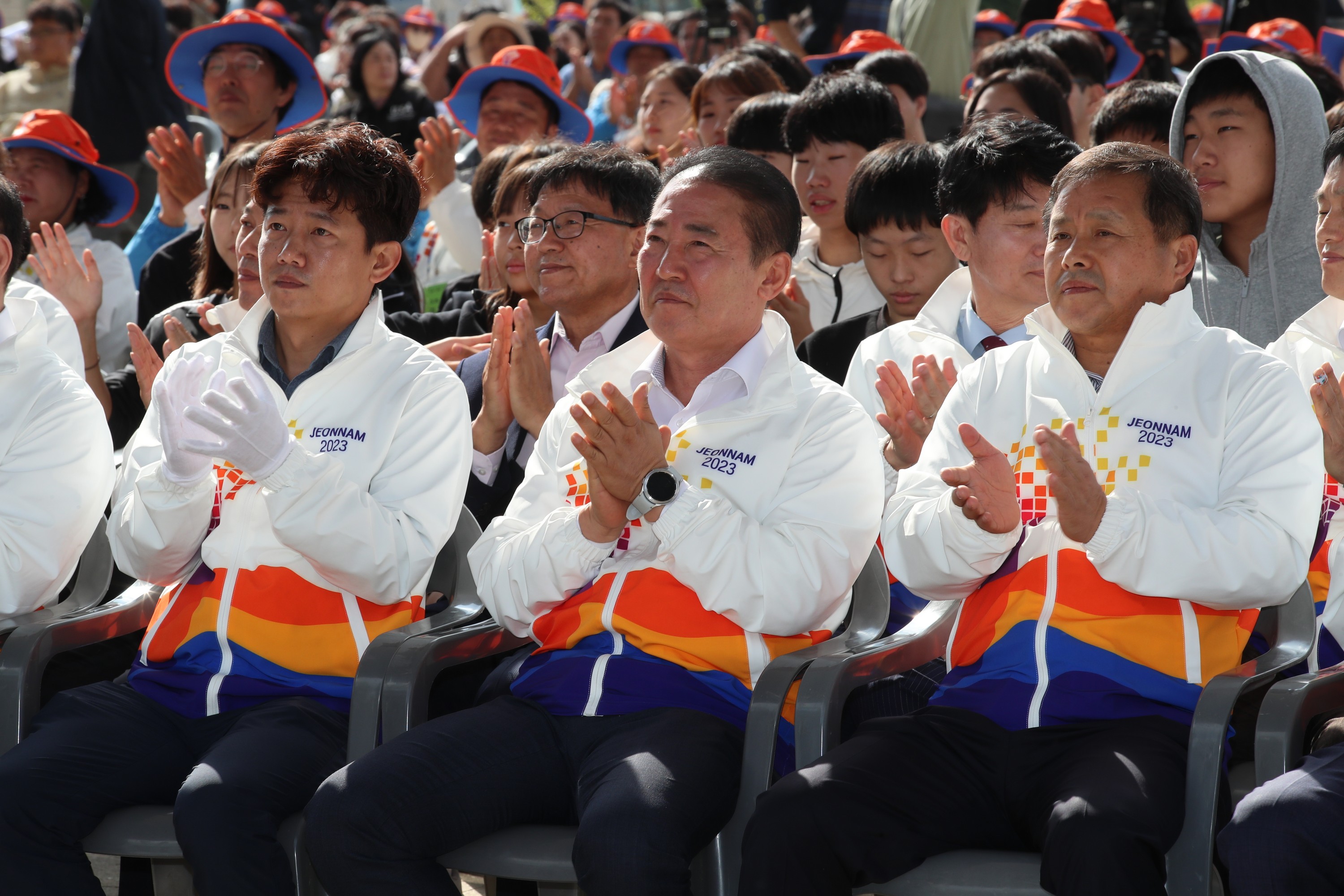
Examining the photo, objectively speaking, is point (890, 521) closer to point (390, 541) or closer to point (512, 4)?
point (390, 541)

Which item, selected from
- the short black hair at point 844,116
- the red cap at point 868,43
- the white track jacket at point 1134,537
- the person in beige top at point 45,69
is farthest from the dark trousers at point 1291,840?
the person in beige top at point 45,69

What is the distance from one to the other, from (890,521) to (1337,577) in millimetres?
767

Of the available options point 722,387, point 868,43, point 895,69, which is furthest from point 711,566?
point 868,43

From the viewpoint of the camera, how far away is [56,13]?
23.5 feet

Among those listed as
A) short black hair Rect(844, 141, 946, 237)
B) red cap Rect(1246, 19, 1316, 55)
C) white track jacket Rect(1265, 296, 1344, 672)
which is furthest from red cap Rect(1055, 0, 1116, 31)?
white track jacket Rect(1265, 296, 1344, 672)

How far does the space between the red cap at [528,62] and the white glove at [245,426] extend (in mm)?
3436

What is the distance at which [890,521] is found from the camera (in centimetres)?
242

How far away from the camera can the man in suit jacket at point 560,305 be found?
3070 mm

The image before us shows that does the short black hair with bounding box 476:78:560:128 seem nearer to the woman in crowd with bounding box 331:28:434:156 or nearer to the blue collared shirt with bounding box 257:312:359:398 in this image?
the woman in crowd with bounding box 331:28:434:156

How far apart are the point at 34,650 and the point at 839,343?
1896 mm

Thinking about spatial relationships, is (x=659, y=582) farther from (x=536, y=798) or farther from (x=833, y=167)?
(x=833, y=167)

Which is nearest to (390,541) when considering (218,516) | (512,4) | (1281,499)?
(218,516)

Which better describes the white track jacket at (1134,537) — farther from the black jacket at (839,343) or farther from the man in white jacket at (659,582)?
the black jacket at (839,343)

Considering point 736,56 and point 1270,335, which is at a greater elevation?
point 736,56
